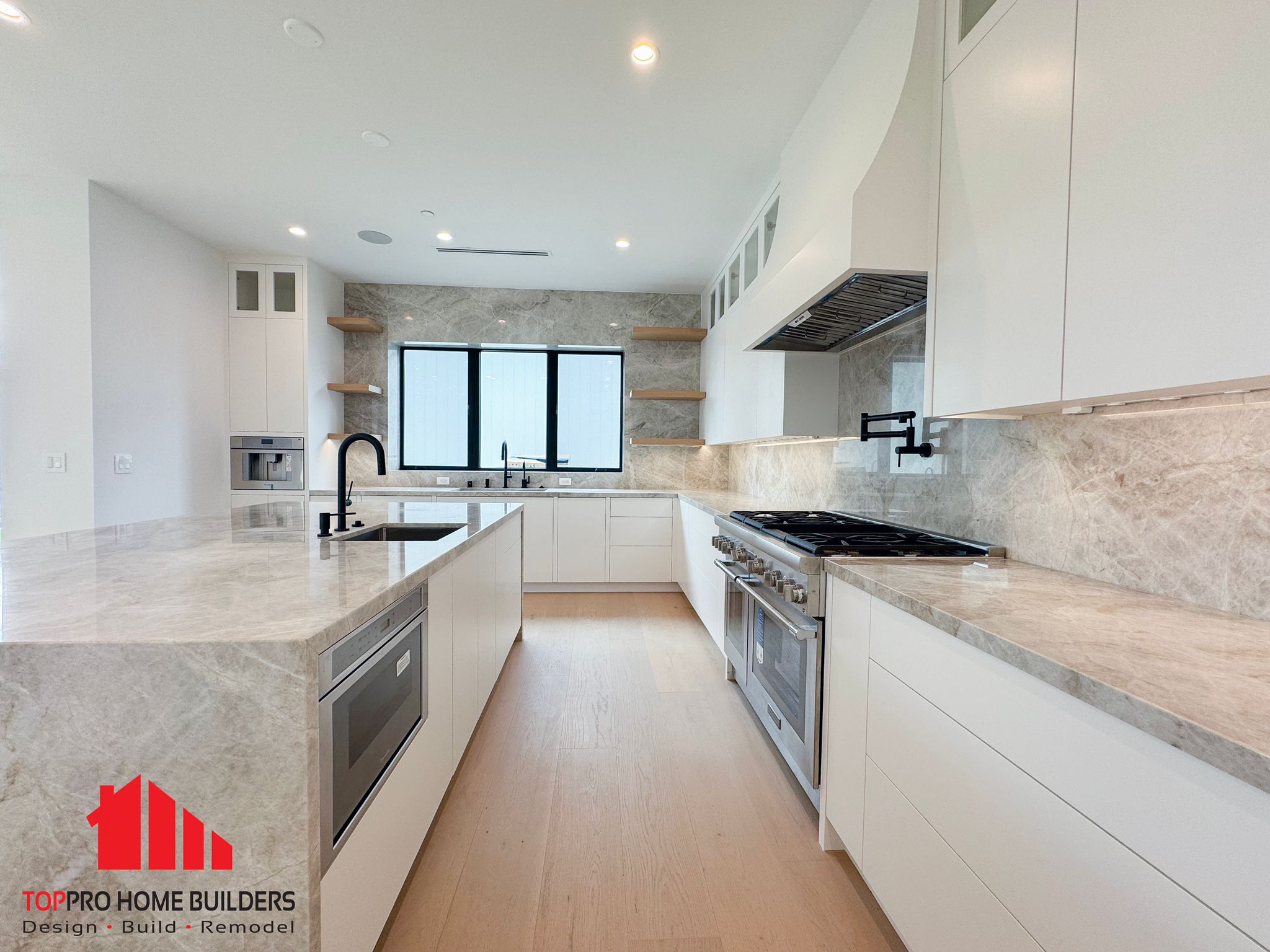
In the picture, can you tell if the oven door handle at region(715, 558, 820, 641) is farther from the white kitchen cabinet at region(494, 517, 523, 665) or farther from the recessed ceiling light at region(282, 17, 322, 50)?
the recessed ceiling light at region(282, 17, 322, 50)

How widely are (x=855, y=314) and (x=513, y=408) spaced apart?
3.71m

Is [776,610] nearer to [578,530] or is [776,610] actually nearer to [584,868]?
[584,868]

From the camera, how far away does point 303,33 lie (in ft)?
6.24

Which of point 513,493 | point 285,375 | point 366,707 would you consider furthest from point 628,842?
point 285,375

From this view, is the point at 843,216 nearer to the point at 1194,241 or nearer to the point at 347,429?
the point at 1194,241

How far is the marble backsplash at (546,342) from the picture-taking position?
475 centimetres

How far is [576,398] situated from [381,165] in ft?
8.74

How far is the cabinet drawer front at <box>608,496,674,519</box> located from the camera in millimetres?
4402

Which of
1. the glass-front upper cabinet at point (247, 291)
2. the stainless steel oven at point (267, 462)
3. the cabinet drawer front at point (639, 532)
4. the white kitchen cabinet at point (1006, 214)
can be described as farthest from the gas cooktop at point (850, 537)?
the glass-front upper cabinet at point (247, 291)

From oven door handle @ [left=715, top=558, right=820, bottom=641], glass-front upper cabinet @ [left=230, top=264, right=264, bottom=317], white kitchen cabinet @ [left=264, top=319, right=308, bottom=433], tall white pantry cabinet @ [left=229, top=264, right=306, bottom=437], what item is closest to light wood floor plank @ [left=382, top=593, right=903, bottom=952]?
oven door handle @ [left=715, top=558, right=820, bottom=641]

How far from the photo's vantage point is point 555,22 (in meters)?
1.85

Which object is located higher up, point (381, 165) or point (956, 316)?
point (381, 165)

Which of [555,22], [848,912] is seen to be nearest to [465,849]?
[848,912]

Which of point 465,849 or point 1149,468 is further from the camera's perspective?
point 465,849
